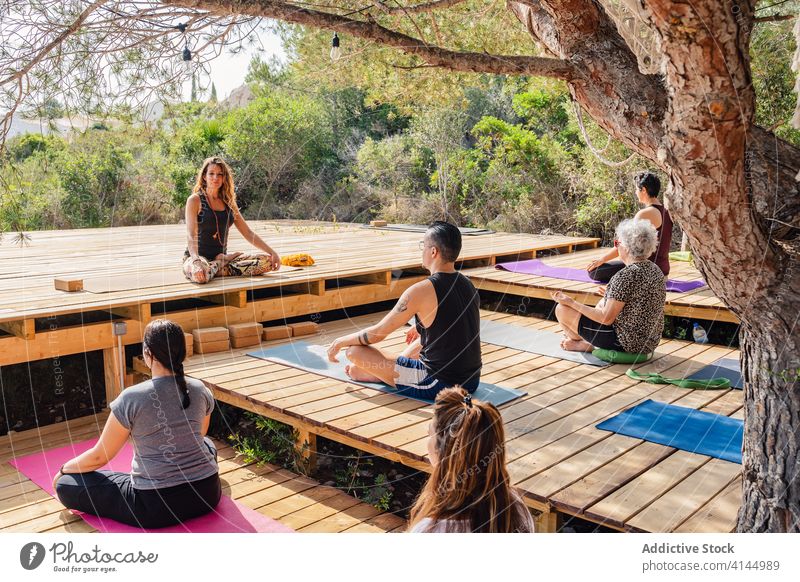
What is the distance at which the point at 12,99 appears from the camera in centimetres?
256

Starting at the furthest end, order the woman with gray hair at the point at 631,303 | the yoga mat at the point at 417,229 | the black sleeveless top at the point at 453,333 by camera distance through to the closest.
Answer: the yoga mat at the point at 417,229, the woman with gray hair at the point at 631,303, the black sleeveless top at the point at 453,333

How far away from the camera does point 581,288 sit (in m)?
4.98

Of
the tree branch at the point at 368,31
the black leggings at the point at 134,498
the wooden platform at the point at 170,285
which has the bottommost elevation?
the black leggings at the point at 134,498

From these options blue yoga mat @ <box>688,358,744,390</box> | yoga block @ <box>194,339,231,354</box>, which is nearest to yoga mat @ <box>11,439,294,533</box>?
yoga block @ <box>194,339,231,354</box>

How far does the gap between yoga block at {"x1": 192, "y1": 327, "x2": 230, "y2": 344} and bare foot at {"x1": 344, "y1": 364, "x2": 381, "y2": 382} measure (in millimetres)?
924

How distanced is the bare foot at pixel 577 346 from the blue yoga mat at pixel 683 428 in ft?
2.78

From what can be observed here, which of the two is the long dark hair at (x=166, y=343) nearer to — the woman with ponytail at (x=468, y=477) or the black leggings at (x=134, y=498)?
the black leggings at (x=134, y=498)

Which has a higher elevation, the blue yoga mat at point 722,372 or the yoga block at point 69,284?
the yoga block at point 69,284

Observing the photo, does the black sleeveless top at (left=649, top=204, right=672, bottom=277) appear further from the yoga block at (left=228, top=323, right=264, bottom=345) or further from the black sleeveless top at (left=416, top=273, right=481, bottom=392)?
the yoga block at (left=228, top=323, right=264, bottom=345)

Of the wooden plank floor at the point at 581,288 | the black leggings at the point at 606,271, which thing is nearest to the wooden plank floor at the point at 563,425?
the wooden plank floor at the point at 581,288

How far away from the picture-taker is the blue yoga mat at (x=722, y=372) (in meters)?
3.43

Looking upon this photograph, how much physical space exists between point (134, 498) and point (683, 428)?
2.01 m

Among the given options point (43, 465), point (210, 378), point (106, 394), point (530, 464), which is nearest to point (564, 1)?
point (530, 464)

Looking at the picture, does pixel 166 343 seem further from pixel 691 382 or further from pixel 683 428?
pixel 691 382
